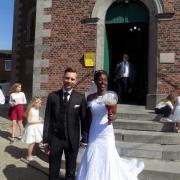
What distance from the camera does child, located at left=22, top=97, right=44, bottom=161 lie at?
27.8 feet

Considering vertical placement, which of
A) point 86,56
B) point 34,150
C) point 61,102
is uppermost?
point 86,56

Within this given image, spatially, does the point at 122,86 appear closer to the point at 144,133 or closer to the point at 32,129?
the point at 144,133

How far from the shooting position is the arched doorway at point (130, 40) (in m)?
12.5

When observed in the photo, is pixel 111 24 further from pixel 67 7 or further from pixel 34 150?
pixel 34 150

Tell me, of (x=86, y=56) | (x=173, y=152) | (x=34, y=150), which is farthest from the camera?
(x=86, y=56)

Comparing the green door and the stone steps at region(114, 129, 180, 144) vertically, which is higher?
the green door

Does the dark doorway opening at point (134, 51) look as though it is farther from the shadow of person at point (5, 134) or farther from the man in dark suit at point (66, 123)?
the man in dark suit at point (66, 123)

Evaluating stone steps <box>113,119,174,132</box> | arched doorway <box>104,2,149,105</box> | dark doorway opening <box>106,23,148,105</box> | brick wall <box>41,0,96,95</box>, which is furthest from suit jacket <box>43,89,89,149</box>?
dark doorway opening <box>106,23,148,105</box>

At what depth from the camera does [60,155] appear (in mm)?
5758

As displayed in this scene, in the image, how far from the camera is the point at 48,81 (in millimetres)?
12648

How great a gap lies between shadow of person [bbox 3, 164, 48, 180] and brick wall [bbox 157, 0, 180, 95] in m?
5.23

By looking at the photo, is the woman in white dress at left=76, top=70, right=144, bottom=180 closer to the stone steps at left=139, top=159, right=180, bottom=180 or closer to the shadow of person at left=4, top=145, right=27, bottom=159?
the stone steps at left=139, top=159, right=180, bottom=180

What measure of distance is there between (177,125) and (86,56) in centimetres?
418

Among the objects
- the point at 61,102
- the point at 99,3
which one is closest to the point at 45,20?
the point at 99,3
